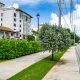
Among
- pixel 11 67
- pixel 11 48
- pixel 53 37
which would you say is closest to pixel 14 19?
pixel 11 48

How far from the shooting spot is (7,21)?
90.9 metres

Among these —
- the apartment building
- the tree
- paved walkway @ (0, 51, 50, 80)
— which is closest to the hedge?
the tree

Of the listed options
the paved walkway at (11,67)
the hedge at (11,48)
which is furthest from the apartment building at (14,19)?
the paved walkway at (11,67)

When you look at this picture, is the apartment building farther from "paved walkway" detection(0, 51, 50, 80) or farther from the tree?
"paved walkway" detection(0, 51, 50, 80)

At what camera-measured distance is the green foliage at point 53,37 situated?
1942cm

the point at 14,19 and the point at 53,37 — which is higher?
the point at 14,19

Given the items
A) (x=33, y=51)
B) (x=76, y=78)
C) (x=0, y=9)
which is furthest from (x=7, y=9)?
(x=76, y=78)

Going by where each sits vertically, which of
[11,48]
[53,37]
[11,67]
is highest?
[53,37]

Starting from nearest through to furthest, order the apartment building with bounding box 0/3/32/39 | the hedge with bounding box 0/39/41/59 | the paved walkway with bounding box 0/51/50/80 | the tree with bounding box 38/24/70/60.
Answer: the paved walkway with bounding box 0/51/50/80 < the tree with bounding box 38/24/70/60 < the hedge with bounding box 0/39/41/59 < the apartment building with bounding box 0/3/32/39

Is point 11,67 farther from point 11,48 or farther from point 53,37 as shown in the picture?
point 11,48

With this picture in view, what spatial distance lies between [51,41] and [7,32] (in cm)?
6017

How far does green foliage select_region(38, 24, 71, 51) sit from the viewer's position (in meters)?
19.4

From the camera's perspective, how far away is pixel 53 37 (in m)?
19.4

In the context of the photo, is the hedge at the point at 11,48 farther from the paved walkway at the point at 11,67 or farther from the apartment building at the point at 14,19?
the apartment building at the point at 14,19
